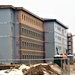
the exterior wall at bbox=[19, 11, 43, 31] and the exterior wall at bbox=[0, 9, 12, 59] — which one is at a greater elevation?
the exterior wall at bbox=[19, 11, 43, 31]

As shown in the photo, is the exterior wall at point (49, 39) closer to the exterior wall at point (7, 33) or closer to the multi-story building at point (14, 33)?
the multi-story building at point (14, 33)

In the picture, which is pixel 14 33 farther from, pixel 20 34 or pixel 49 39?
pixel 49 39

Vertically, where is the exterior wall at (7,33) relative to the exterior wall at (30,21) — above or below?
below

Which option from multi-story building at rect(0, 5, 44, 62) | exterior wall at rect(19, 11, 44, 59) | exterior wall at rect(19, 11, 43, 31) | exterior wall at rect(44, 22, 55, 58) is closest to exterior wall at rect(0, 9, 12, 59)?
multi-story building at rect(0, 5, 44, 62)

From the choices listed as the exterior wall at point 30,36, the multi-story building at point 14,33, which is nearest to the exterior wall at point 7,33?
the multi-story building at point 14,33

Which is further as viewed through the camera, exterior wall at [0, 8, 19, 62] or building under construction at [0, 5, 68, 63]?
building under construction at [0, 5, 68, 63]

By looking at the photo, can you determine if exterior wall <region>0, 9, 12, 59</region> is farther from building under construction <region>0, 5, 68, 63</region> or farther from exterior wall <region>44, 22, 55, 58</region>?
exterior wall <region>44, 22, 55, 58</region>

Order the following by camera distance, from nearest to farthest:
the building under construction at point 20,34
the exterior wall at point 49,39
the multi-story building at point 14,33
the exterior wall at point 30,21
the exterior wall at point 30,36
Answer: the multi-story building at point 14,33, the building under construction at point 20,34, the exterior wall at point 30,21, the exterior wall at point 30,36, the exterior wall at point 49,39

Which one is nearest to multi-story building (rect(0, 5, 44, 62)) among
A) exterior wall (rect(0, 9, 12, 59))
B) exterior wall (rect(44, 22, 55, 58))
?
exterior wall (rect(0, 9, 12, 59))

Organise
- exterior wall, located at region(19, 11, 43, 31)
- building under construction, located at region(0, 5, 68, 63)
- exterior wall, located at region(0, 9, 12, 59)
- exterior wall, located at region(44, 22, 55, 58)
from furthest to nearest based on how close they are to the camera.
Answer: exterior wall, located at region(44, 22, 55, 58), exterior wall, located at region(19, 11, 43, 31), building under construction, located at region(0, 5, 68, 63), exterior wall, located at region(0, 9, 12, 59)

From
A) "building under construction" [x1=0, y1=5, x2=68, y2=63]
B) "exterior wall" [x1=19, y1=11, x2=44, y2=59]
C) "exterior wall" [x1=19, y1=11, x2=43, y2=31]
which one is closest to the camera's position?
"building under construction" [x1=0, y1=5, x2=68, y2=63]

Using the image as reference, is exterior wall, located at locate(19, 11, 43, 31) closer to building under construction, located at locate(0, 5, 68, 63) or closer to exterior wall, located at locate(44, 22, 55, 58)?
building under construction, located at locate(0, 5, 68, 63)

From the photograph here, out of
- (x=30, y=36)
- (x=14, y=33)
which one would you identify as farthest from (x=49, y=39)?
(x=14, y=33)

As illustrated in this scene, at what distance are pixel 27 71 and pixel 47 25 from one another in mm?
82482
